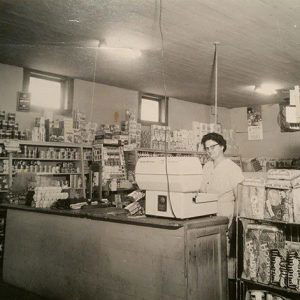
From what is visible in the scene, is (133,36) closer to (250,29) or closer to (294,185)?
(250,29)

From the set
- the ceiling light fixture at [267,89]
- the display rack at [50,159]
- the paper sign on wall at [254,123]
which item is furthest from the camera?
the paper sign on wall at [254,123]

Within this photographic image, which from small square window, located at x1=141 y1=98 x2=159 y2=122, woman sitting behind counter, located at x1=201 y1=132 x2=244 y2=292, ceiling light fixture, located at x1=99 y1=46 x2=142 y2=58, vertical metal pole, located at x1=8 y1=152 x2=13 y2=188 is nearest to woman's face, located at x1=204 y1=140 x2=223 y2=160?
woman sitting behind counter, located at x1=201 y1=132 x2=244 y2=292

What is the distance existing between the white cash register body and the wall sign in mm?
4441

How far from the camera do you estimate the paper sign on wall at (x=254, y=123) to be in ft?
35.7

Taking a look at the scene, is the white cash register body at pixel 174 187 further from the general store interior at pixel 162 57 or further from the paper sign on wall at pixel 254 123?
the paper sign on wall at pixel 254 123

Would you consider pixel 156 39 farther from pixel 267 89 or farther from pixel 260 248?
pixel 267 89

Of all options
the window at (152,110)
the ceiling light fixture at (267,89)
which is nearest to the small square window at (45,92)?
the window at (152,110)

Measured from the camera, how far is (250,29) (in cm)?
500

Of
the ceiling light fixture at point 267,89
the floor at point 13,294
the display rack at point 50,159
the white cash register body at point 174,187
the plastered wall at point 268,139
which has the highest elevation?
the ceiling light fixture at point 267,89

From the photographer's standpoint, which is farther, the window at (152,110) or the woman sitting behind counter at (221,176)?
the window at (152,110)

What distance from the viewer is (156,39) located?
5.44m

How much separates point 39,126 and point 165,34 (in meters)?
3.10

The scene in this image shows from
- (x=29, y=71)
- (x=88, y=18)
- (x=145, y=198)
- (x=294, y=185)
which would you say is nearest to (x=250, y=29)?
(x=88, y=18)

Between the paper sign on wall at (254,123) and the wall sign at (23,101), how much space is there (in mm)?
6878
